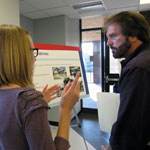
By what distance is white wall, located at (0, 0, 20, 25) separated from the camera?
2.13m

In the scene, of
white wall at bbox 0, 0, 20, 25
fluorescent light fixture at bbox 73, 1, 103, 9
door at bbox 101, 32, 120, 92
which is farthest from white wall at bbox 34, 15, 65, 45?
white wall at bbox 0, 0, 20, 25

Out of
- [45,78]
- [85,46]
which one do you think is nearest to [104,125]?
[45,78]

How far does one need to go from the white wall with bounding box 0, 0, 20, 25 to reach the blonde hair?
6.07 feet

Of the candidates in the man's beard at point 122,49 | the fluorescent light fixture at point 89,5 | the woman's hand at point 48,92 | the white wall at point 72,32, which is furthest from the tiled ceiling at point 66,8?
the woman's hand at point 48,92

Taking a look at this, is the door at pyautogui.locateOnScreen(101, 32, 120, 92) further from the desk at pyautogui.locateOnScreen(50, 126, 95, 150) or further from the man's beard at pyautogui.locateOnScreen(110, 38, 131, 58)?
the man's beard at pyautogui.locateOnScreen(110, 38, 131, 58)

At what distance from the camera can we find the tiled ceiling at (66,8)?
2.80 m

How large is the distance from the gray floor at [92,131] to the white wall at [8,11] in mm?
2050

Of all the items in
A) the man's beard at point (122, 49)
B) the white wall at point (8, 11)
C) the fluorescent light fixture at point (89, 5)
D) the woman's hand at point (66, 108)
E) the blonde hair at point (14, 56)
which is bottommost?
the woman's hand at point (66, 108)

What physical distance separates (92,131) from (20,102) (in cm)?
295

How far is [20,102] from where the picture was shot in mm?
529

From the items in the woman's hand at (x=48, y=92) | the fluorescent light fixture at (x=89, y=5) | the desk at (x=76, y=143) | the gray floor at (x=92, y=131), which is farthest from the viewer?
the fluorescent light fixture at (x=89, y=5)

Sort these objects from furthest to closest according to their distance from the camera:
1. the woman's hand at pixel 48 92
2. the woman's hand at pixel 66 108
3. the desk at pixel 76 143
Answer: the desk at pixel 76 143 < the woman's hand at pixel 48 92 < the woman's hand at pixel 66 108

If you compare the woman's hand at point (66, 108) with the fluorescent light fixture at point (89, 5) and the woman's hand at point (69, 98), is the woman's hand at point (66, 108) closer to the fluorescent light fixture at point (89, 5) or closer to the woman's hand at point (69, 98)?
the woman's hand at point (69, 98)

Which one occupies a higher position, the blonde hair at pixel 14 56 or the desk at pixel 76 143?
the blonde hair at pixel 14 56
